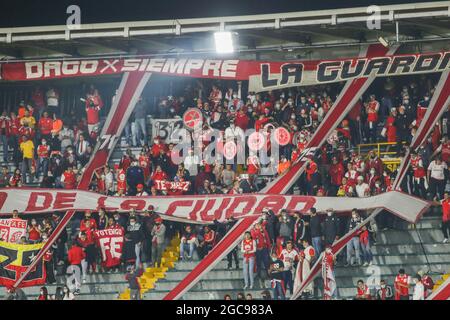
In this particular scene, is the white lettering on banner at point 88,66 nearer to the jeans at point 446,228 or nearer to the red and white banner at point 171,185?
the red and white banner at point 171,185

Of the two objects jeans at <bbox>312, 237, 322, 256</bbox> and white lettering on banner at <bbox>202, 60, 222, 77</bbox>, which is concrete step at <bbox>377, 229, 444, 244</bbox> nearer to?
jeans at <bbox>312, 237, 322, 256</bbox>

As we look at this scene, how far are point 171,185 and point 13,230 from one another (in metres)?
3.10

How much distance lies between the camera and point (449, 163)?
2220cm

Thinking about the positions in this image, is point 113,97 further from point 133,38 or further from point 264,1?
point 264,1

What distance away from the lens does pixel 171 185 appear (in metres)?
23.2

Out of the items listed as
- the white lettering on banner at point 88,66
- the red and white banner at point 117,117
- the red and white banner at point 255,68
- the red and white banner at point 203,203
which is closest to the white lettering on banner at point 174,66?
the red and white banner at point 255,68

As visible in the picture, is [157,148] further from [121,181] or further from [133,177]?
[121,181]

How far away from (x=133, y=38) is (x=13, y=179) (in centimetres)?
363

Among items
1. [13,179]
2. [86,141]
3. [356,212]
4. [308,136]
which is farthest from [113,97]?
[356,212]

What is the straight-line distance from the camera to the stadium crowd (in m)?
21.7

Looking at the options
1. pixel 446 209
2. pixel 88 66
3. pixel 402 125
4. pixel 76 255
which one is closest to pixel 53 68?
pixel 88 66

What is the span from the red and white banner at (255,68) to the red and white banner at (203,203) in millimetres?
2434

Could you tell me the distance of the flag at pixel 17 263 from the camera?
2264cm

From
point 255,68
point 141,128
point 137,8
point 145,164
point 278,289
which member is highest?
point 137,8
